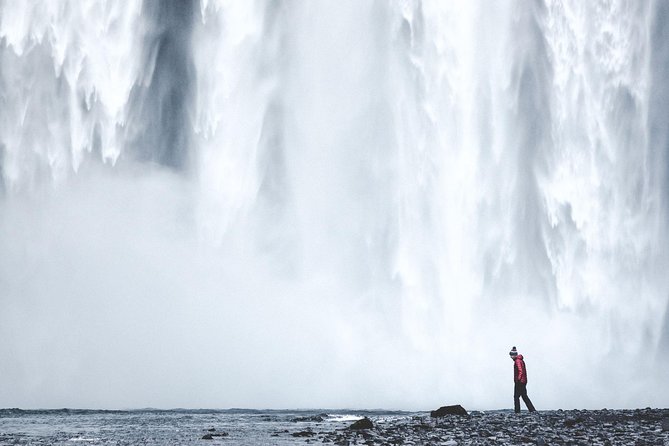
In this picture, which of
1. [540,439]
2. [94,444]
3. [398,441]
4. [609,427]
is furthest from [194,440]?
[609,427]

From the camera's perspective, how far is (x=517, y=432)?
1925 centimetres

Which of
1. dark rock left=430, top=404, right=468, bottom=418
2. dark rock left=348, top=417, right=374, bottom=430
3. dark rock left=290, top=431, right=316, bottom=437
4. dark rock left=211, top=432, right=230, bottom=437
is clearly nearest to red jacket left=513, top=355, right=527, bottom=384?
dark rock left=430, top=404, right=468, bottom=418

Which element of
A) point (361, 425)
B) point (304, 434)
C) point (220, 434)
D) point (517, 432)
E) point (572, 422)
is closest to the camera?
point (517, 432)

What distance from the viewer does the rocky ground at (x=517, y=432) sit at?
17156mm

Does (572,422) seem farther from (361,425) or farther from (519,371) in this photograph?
(361,425)

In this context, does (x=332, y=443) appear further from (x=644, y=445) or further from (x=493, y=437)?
(x=644, y=445)

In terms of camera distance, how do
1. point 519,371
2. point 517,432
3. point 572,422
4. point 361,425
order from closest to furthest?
1. point 517,432
2. point 572,422
3. point 361,425
4. point 519,371

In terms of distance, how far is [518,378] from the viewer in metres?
27.6

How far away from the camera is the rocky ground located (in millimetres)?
17156

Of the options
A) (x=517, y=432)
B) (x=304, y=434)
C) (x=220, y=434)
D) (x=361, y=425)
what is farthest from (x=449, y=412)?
(x=220, y=434)

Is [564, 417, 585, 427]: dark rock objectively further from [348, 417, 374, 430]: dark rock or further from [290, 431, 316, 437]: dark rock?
[290, 431, 316, 437]: dark rock

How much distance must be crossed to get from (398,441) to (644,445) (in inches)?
234

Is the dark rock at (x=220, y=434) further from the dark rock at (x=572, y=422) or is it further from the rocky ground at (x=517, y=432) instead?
the dark rock at (x=572, y=422)

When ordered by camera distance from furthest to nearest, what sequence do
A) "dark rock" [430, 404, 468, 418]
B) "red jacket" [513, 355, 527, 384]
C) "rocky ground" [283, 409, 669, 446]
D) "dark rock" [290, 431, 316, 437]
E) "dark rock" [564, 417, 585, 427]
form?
"red jacket" [513, 355, 527, 384], "dark rock" [430, 404, 468, 418], "dark rock" [290, 431, 316, 437], "dark rock" [564, 417, 585, 427], "rocky ground" [283, 409, 669, 446]
